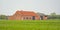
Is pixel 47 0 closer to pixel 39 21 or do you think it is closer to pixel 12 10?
pixel 39 21

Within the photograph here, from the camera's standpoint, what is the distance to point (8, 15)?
1681mm

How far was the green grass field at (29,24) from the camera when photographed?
5.41 feet

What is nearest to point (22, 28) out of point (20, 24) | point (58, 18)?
point (20, 24)

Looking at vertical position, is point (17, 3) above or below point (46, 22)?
above

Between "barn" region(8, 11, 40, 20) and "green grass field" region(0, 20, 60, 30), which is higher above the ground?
"barn" region(8, 11, 40, 20)

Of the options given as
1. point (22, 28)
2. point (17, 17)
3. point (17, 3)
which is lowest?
point (22, 28)

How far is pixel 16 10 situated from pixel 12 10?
48mm

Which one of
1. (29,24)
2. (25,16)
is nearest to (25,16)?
(25,16)

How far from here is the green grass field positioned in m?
1.65

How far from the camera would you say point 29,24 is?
65.5 inches

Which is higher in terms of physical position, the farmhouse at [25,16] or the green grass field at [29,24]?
the farmhouse at [25,16]

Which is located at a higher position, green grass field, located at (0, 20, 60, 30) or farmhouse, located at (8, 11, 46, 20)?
farmhouse, located at (8, 11, 46, 20)

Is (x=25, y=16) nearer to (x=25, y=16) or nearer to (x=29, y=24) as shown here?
(x=25, y=16)

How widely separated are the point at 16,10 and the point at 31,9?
0.17 meters
